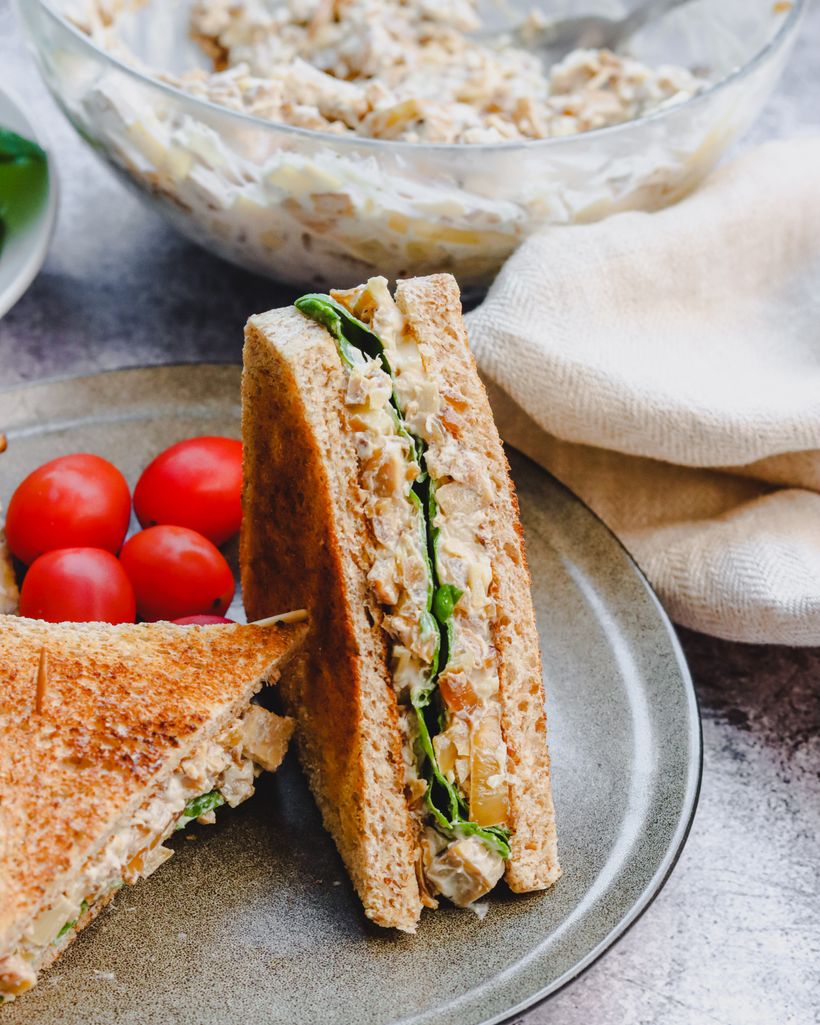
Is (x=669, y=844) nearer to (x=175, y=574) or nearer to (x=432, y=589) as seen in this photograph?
(x=432, y=589)

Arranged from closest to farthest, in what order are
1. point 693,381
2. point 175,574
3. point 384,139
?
point 175,574, point 693,381, point 384,139

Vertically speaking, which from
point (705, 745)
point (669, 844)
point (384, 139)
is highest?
point (384, 139)

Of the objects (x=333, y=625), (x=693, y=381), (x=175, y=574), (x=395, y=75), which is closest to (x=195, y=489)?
(x=175, y=574)

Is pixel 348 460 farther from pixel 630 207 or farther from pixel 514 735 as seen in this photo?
pixel 630 207

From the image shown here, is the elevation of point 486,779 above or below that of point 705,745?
above

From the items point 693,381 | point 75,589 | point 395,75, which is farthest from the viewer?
point 395,75

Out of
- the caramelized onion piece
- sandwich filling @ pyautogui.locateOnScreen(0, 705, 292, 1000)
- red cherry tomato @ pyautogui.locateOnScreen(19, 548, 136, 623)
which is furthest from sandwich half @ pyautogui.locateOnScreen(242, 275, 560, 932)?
red cherry tomato @ pyautogui.locateOnScreen(19, 548, 136, 623)
